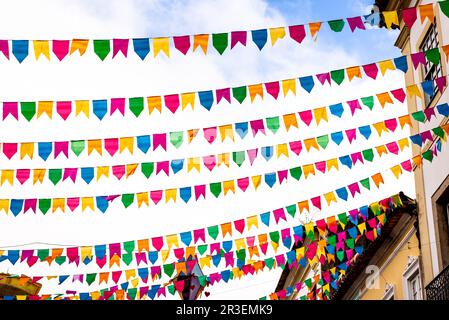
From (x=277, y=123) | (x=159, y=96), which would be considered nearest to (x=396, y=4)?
(x=277, y=123)

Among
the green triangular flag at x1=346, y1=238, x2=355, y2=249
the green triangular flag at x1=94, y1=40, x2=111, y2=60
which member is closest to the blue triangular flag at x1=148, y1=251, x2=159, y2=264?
the green triangular flag at x1=346, y1=238, x2=355, y2=249

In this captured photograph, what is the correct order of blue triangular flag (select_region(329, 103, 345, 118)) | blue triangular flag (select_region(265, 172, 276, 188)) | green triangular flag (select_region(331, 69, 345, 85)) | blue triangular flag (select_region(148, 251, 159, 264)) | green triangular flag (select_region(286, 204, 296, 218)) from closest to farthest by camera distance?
green triangular flag (select_region(331, 69, 345, 85)) < blue triangular flag (select_region(329, 103, 345, 118)) < blue triangular flag (select_region(265, 172, 276, 188)) < green triangular flag (select_region(286, 204, 296, 218)) < blue triangular flag (select_region(148, 251, 159, 264))

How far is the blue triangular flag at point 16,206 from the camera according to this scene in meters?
11.5

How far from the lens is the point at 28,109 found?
9.38 metres

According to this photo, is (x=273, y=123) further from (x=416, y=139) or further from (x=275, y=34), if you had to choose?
(x=416, y=139)

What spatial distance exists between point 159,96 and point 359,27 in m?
2.74

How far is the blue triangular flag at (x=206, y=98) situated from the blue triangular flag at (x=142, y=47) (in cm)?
111

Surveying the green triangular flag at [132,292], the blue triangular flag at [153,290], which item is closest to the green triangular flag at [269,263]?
the blue triangular flag at [153,290]

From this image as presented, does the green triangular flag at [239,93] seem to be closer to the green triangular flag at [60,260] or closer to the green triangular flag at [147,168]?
the green triangular flag at [147,168]

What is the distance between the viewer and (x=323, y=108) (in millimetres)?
10141

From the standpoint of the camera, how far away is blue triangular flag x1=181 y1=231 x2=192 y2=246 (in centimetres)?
1318

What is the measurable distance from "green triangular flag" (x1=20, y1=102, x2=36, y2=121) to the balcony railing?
7171 millimetres

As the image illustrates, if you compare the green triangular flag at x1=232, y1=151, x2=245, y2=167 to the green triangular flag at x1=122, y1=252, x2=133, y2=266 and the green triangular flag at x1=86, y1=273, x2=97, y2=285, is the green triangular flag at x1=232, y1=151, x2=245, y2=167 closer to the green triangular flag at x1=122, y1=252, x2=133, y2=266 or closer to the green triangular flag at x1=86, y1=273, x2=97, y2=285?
the green triangular flag at x1=122, y1=252, x2=133, y2=266

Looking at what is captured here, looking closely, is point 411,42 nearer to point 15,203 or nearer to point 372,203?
point 372,203
